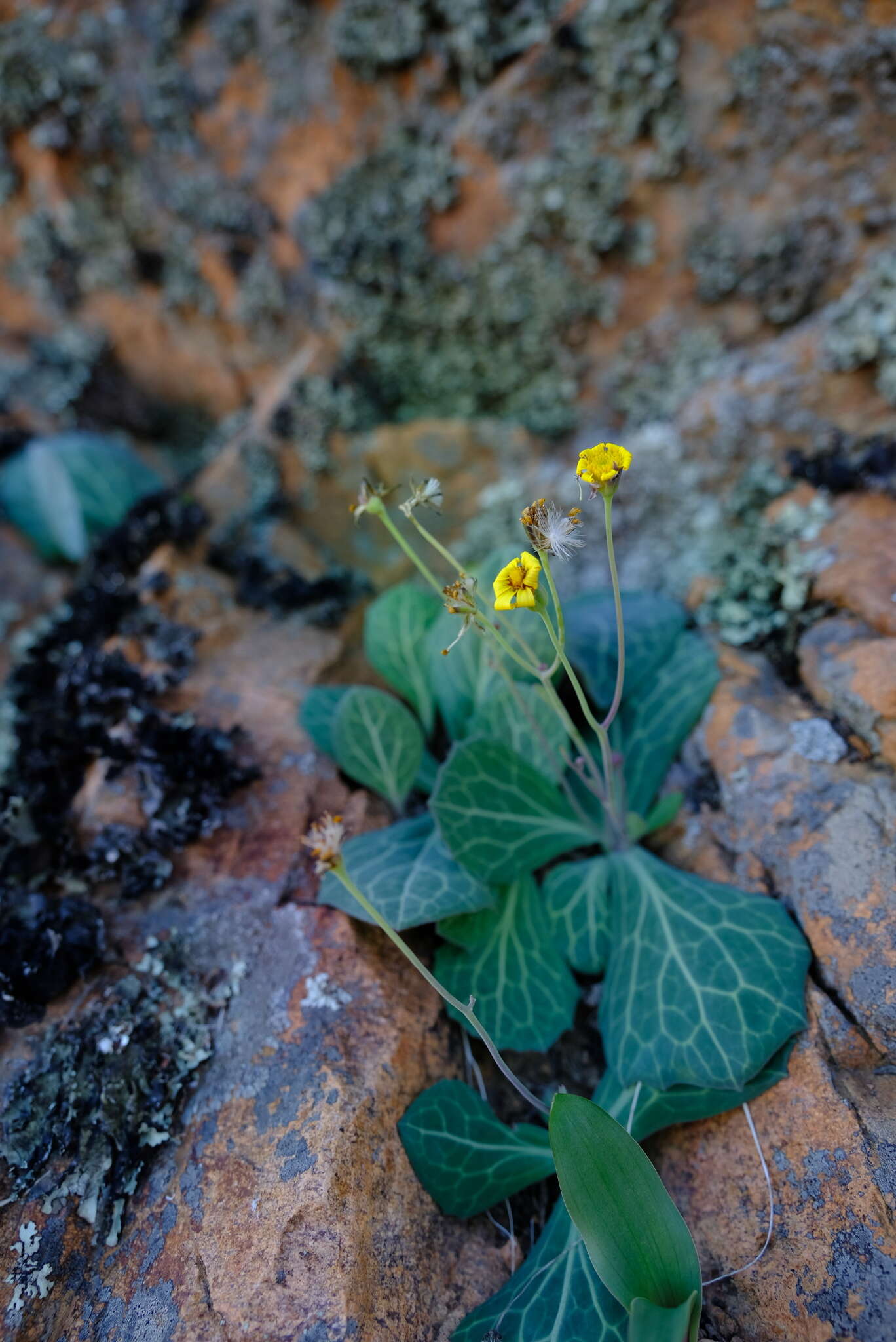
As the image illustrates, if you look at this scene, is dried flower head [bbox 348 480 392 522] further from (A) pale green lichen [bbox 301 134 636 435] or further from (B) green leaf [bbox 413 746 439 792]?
(A) pale green lichen [bbox 301 134 636 435]

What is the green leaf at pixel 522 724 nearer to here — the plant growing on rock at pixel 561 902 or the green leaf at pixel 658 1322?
the plant growing on rock at pixel 561 902

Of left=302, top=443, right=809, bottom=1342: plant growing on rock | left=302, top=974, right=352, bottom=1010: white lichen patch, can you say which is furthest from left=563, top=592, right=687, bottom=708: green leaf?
left=302, top=974, right=352, bottom=1010: white lichen patch

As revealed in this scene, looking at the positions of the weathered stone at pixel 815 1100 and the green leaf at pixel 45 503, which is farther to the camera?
the green leaf at pixel 45 503

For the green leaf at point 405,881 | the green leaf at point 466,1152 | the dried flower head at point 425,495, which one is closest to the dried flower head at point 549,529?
the dried flower head at point 425,495

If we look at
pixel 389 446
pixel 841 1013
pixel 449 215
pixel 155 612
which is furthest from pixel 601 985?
pixel 449 215

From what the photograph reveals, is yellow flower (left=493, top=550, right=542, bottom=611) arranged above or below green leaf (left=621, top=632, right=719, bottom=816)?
above

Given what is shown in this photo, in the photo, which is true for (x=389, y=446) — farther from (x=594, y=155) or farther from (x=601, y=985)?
(x=601, y=985)
